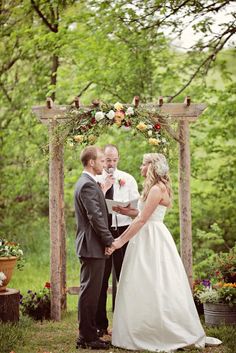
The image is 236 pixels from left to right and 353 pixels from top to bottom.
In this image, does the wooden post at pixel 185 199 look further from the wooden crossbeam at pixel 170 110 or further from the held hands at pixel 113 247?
the held hands at pixel 113 247

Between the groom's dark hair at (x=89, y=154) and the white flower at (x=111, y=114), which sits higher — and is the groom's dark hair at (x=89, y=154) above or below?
below

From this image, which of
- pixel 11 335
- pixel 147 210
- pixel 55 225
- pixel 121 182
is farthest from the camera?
pixel 55 225

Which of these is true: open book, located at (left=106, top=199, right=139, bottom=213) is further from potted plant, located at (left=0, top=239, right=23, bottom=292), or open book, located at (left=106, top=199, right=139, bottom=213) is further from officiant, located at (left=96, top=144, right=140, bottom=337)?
potted plant, located at (left=0, top=239, right=23, bottom=292)

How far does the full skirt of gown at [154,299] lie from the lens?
19.2 feet

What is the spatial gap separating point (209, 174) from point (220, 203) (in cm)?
69

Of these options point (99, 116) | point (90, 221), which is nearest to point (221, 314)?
point (90, 221)

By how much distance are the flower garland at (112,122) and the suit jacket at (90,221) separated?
50.6 inches

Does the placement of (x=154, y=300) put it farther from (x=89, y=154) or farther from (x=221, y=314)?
(x=89, y=154)

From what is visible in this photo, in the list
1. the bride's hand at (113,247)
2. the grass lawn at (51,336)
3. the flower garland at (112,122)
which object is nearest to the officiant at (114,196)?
the flower garland at (112,122)

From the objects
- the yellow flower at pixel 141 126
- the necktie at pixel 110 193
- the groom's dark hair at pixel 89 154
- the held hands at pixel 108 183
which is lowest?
the necktie at pixel 110 193

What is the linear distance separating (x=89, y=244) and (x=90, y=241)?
0.03 meters

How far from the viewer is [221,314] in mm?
6938

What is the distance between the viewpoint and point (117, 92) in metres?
11.2

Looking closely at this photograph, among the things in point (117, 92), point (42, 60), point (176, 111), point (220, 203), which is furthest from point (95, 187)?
point (42, 60)
